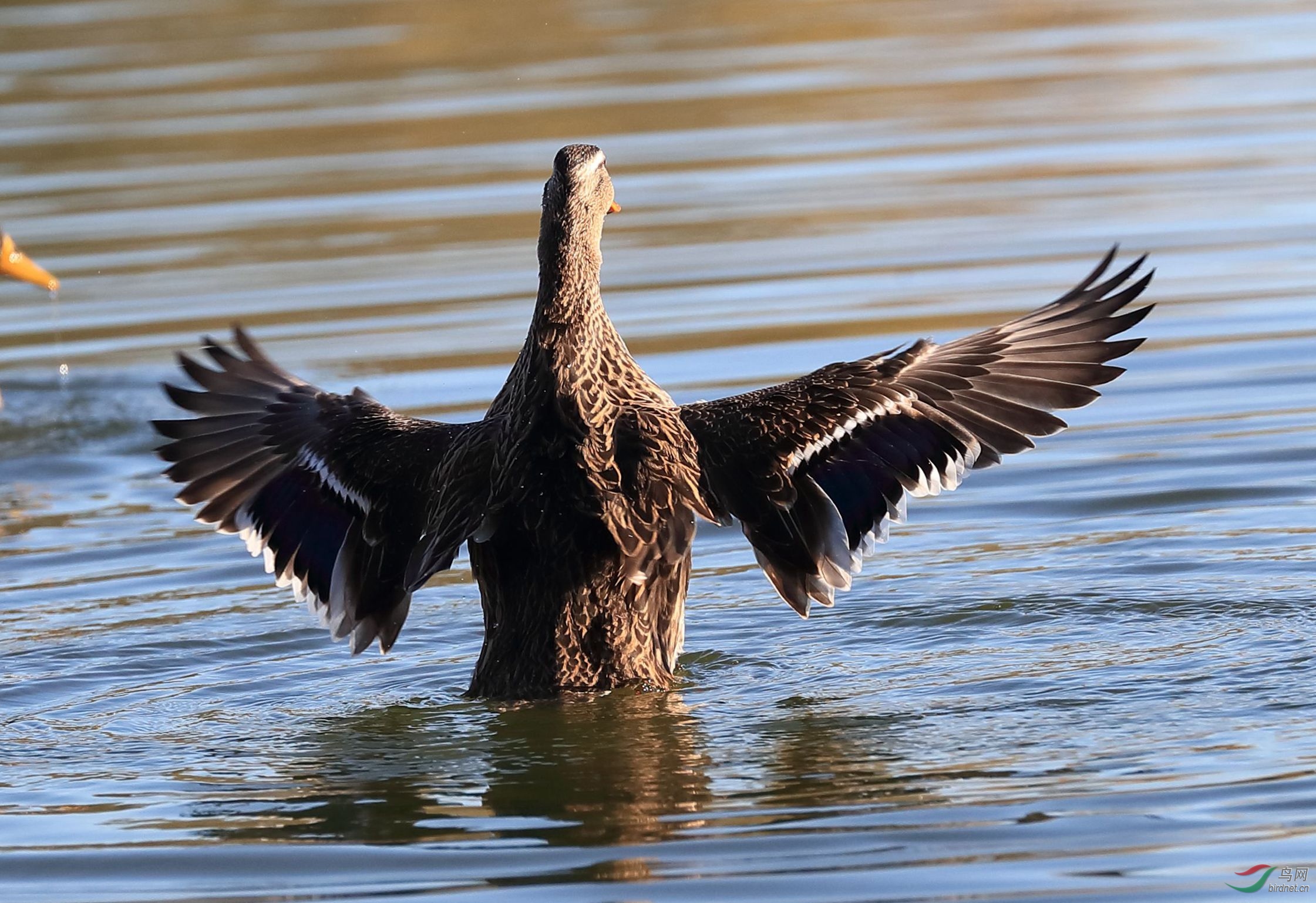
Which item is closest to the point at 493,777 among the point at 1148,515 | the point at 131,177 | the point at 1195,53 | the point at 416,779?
the point at 416,779

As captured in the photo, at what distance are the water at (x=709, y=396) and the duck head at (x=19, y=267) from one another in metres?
0.49

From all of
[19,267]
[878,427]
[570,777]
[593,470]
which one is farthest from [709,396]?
[570,777]

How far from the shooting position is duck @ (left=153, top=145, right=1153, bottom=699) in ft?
21.9

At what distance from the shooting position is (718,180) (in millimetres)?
15266

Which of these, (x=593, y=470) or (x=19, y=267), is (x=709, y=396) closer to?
(x=593, y=470)

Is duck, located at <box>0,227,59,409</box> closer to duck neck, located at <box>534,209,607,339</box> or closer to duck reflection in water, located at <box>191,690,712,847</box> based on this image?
duck neck, located at <box>534,209,607,339</box>

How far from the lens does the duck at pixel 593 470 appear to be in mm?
6688

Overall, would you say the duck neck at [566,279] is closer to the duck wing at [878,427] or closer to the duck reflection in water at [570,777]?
the duck wing at [878,427]

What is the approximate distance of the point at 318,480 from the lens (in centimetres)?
725

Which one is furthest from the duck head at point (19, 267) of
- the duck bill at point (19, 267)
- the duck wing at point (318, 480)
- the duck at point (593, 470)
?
the duck at point (593, 470)

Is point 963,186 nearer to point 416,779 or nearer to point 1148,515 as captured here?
point 1148,515

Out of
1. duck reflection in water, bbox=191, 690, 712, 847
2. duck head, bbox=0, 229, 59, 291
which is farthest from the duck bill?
duck reflection in water, bbox=191, 690, 712, 847

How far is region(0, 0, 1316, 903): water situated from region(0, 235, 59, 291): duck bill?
0.49m

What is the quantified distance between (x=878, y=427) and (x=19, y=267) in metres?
7.08
